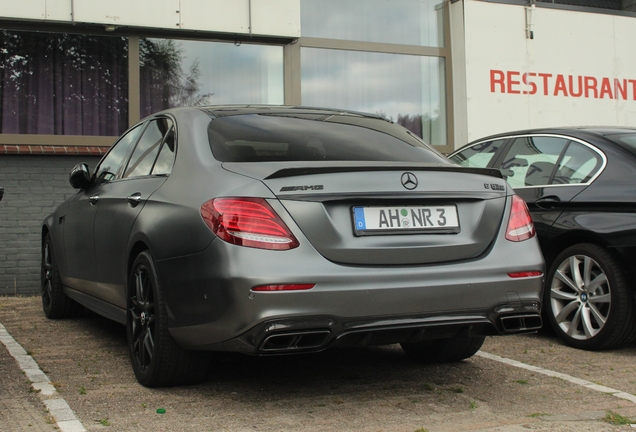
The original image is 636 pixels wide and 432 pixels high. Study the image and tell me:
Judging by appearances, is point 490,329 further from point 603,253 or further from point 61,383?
point 61,383

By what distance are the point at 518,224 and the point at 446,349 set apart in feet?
3.96

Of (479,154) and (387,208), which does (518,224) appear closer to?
(387,208)

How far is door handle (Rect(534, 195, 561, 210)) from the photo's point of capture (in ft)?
19.6

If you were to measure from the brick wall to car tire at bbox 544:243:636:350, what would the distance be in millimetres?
5800

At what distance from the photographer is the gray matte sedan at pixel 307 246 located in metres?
3.61

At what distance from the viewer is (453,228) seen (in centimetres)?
393

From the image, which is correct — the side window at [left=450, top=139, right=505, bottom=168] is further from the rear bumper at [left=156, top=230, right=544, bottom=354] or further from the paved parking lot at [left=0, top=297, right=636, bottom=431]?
the rear bumper at [left=156, top=230, right=544, bottom=354]

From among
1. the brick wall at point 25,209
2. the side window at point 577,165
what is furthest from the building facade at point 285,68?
the side window at point 577,165

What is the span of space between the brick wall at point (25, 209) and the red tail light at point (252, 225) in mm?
6135

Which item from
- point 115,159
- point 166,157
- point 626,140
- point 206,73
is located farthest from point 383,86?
point 166,157

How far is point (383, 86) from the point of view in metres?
11.5

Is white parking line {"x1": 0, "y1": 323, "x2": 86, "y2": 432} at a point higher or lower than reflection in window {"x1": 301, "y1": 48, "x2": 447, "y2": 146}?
lower

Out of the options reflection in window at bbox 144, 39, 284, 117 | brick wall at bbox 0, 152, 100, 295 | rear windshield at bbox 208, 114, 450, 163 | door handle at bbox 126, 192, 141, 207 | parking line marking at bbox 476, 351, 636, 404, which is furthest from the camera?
reflection in window at bbox 144, 39, 284, 117

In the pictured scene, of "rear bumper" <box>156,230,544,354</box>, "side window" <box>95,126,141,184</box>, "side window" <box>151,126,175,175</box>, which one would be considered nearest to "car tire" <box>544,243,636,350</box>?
"rear bumper" <box>156,230,544,354</box>
